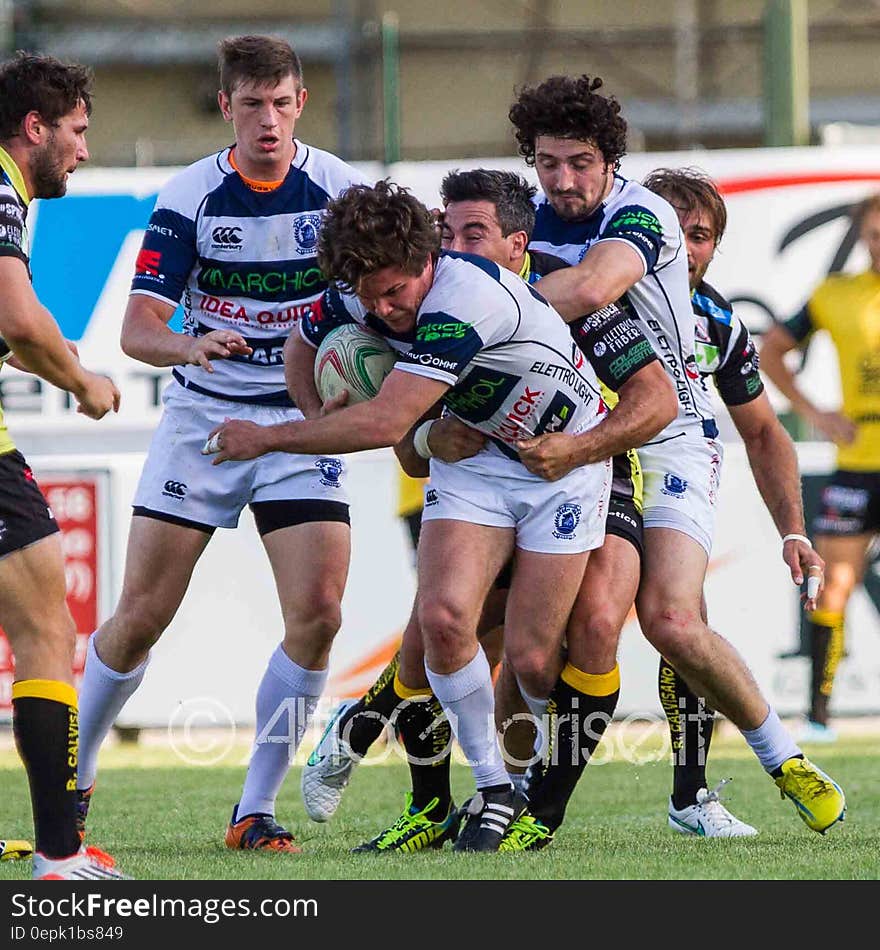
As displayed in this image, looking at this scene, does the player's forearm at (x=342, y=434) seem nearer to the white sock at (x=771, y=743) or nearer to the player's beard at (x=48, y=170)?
the player's beard at (x=48, y=170)

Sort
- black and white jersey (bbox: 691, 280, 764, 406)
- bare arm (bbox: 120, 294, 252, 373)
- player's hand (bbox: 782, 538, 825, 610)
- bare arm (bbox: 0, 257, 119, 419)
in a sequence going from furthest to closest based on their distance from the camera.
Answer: black and white jersey (bbox: 691, 280, 764, 406) → player's hand (bbox: 782, 538, 825, 610) → bare arm (bbox: 120, 294, 252, 373) → bare arm (bbox: 0, 257, 119, 419)

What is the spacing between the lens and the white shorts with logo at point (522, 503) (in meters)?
5.32

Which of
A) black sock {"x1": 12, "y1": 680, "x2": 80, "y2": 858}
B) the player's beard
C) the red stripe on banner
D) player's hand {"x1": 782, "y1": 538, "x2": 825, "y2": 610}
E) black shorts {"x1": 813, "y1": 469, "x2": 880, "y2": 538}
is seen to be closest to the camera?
black sock {"x1": 12, "y1": 680, "x2": 80, "y2": 858}

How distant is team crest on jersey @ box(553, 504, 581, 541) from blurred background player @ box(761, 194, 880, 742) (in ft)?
13.7

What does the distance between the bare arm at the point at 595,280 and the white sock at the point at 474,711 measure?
1049mm

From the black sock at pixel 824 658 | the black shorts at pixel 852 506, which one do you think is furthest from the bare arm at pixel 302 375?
the black shorts at pixel 852 506

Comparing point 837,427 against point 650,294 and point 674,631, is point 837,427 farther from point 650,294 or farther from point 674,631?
point 674,631

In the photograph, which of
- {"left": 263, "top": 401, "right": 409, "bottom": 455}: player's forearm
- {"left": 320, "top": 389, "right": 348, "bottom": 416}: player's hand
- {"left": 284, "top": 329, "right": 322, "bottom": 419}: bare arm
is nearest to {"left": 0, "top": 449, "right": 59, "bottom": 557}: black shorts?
{"left": 263, "top": 401, "right": 409, "bottom": 455}: player's forearm

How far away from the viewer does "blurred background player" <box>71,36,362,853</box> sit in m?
5.65

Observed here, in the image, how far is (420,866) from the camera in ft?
16.1

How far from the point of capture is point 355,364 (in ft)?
16.9

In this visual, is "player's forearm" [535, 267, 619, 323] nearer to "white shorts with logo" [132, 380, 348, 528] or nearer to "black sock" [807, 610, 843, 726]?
"white shorts with logo" [132, 380, 348, 528]

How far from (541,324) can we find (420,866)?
1532 millimetres

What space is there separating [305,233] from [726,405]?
1.57 meters
